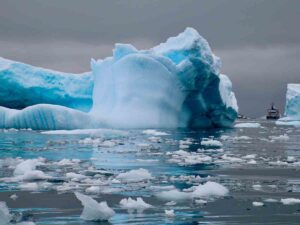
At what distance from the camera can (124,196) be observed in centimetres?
662

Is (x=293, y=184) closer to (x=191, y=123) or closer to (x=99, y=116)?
(x=99, y=116)

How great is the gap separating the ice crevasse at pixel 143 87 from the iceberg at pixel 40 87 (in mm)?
56

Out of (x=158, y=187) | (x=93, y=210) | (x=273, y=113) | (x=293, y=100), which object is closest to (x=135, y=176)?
(x=158, y=187)

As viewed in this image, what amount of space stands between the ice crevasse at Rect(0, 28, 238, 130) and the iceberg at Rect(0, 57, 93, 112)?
0.06 meters

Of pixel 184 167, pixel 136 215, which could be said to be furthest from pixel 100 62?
pixel 136 215

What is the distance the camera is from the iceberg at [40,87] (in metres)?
28.5

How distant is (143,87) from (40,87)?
6282 millimetres

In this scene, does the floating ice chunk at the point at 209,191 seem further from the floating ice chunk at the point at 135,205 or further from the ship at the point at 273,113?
the ship at the point at 273,113

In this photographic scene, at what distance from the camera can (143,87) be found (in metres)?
26.7

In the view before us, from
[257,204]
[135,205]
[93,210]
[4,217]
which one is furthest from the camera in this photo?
[257,204]

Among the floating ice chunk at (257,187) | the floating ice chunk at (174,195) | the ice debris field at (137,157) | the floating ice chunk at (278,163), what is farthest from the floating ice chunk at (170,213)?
the floating ice chunk at (278,163)

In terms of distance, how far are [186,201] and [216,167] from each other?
4.00 meters

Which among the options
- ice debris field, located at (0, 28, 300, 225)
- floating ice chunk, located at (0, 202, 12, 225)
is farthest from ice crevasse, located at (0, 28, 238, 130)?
floating ice chunk, located at (0, 202, 12, 225)

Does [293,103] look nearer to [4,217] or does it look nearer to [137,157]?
[137,157]
